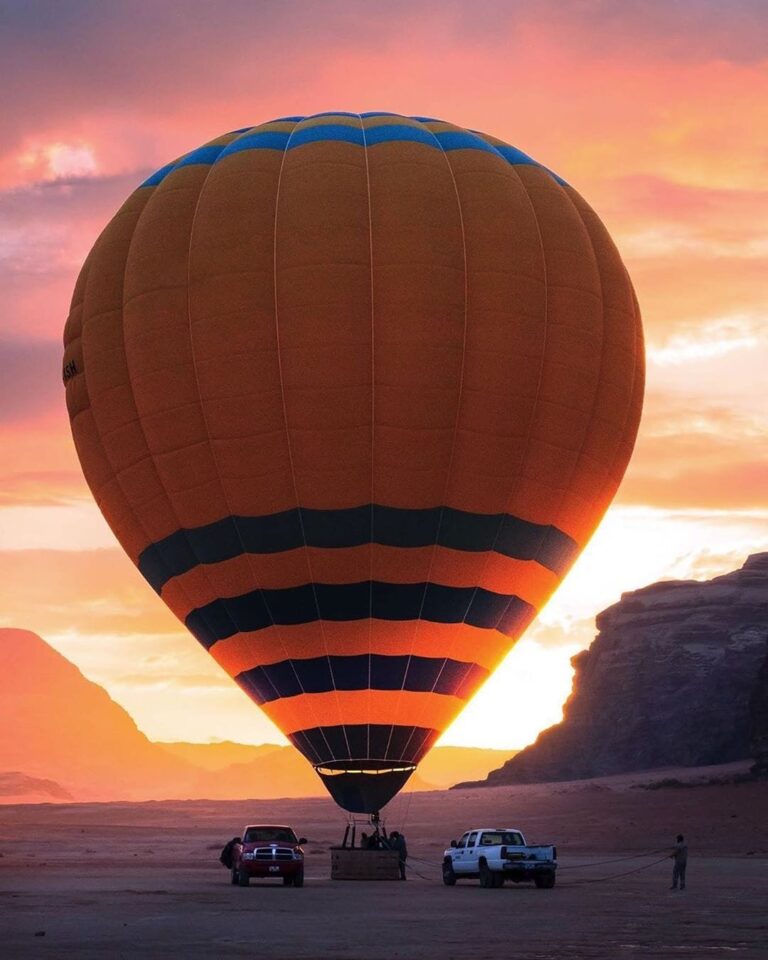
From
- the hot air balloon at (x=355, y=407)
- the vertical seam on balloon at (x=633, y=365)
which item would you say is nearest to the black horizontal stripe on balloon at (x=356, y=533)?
the hot air balloon at (x=355, y=407)

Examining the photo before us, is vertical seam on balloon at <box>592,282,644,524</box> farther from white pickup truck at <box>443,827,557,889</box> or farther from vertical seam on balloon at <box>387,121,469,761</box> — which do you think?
white pickup truck at <box>443,827,557,889</box>

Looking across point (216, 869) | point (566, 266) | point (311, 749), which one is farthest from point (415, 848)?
point (566, 266)

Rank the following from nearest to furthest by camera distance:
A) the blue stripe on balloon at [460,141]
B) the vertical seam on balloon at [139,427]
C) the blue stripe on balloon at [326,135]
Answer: the vertical seam on balloon at [139,427] → the blue stripe on balloon at [326,135] → the blue stripe on balloon at [460,141]

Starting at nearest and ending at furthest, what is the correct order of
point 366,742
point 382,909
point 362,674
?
point 382,909 → point 362,674 → point 366,742

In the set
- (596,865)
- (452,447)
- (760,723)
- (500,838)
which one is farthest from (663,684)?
(452,447)

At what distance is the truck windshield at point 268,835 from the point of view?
1300 inches

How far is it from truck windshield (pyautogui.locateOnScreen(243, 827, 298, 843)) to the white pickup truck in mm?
3937

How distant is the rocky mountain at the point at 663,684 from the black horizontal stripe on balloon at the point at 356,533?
344 ft

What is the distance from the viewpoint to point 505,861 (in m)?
30.7

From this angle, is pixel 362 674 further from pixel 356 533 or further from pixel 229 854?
pixel 229 854

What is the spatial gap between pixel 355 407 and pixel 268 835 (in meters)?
11.1

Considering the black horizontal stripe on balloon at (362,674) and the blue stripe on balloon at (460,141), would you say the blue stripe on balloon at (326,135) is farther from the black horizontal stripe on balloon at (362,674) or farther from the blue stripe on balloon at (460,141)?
the black horizontal stripe on balloon at (362,674)

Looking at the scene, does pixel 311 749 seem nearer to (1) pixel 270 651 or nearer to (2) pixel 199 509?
(1) pixel 270 651

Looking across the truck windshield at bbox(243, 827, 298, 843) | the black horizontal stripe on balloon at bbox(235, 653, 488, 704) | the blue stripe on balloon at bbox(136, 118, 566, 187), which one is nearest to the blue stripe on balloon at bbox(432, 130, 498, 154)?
the blue stripe on balloon at bbox(136, 118, 566, 187)
